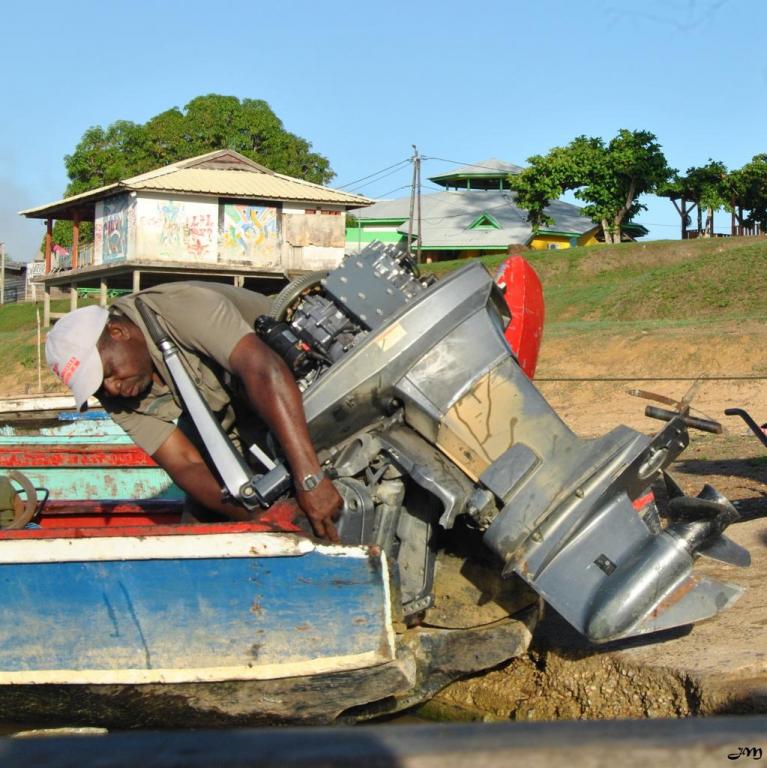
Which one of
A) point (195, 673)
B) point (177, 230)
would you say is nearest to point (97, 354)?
point (195, 673)

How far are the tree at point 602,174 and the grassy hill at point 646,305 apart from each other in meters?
7.70

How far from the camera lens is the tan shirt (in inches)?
163

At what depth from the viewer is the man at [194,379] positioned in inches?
156

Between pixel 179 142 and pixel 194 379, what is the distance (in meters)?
42.7

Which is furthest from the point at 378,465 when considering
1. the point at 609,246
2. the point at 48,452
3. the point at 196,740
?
the point at 609,246

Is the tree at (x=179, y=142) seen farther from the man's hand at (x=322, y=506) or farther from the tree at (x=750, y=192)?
the man's hand at (x=322, y=506)

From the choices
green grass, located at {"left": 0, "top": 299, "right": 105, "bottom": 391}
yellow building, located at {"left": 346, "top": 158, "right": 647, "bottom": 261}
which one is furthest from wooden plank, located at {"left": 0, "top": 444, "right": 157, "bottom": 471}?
yellow building, located at {"left": 346, "top": 158, "right": 647, "bottom": 261}

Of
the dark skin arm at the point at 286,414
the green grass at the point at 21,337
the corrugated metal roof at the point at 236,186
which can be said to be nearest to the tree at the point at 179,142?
the green grass at the point at 21,337

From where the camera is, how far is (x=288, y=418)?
3936 millimetres

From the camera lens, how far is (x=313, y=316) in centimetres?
426

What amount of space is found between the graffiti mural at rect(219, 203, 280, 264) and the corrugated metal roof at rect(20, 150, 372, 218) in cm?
56

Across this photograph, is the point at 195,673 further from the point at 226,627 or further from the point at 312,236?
the point at 312,236

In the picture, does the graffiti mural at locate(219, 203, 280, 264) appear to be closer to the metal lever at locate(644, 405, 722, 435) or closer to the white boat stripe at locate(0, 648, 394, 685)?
the white boat stripe at locate(0, 648, 394, 685)

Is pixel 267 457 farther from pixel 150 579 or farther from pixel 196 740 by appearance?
pixel 196 740
